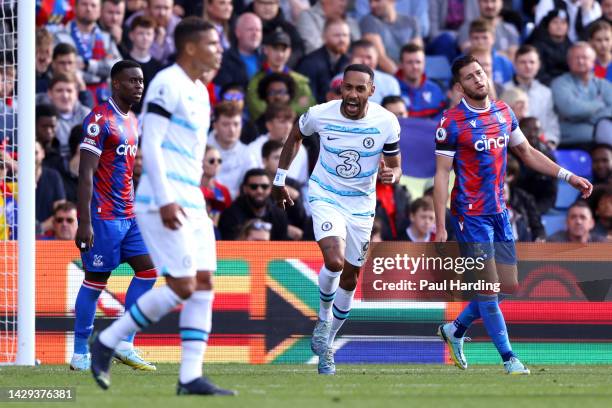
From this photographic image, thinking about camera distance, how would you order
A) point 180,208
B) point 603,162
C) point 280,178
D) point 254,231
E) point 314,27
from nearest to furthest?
point 180,208, point 280,178, point 254,231, point 603,162, point 314,27

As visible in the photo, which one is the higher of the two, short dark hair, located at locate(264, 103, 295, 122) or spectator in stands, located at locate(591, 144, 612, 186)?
short dark hair, located at locate(264, 103, 295, 122)

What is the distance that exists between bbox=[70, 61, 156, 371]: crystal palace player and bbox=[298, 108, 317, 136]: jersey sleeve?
1.46 m

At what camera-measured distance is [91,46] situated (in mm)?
17547

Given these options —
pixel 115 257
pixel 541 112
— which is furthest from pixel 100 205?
pixel 541 112

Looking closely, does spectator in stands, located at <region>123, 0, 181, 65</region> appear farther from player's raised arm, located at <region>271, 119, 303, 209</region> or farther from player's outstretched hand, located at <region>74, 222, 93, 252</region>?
player's outstretched hand, located at <region>74, 222, 93, 252</region>

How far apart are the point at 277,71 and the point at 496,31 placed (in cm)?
424

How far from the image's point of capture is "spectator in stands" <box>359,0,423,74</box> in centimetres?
1970

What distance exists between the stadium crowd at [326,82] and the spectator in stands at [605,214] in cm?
2

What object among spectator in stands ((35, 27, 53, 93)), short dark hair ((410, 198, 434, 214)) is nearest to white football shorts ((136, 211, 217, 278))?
short dark hair ((410, 198, 434, 214))

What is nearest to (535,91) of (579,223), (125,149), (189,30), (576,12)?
(576,12)

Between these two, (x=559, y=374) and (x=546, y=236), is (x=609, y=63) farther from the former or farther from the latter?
(x=559, y=374)

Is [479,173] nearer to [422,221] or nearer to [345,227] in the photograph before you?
[345,227]

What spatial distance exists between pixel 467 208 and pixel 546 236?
5.34 metres

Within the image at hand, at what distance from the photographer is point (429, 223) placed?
1570 cm
